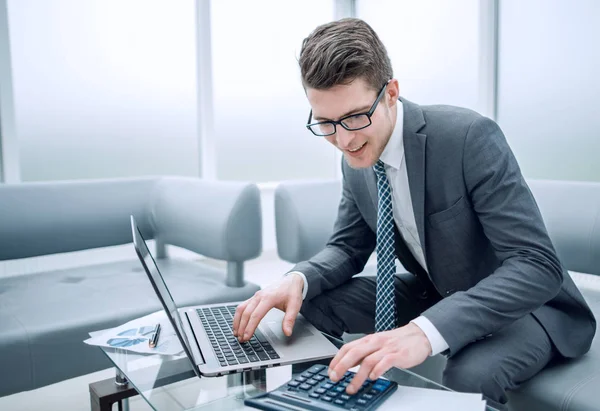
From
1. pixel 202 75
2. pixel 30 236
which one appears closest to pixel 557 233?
pixel 30 236

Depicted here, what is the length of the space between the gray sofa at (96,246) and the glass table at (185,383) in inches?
15.8

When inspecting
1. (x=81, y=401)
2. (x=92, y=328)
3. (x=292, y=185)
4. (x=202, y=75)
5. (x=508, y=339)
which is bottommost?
(x=81, y=401)

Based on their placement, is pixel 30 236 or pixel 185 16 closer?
pixel 30 236

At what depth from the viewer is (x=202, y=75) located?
364 centimetres

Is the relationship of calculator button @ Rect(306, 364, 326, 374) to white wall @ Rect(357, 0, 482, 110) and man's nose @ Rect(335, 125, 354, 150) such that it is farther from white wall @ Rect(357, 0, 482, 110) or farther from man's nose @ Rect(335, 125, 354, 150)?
white wall @ Rect(357, 0, 482, 110)

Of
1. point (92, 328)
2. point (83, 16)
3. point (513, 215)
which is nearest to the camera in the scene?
point (513, 215)

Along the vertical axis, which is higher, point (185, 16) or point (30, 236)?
point (185, 16)

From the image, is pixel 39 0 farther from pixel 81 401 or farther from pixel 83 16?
pixel 81 401

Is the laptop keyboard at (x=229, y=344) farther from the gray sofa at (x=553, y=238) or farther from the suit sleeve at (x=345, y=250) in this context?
the gray sofa at (x=553, y=238)

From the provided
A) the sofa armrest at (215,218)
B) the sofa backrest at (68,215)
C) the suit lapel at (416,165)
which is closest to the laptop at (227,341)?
the suit lapel at (416,165)

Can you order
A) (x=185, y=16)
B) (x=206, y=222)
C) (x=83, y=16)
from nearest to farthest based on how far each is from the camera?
(x=206, y=222)
(x=83, y=16)
(x=185, y=16)

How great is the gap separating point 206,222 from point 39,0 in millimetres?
1898

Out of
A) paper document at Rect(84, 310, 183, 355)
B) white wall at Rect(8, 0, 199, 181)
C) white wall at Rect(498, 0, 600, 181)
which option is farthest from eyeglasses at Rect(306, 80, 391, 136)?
white wall at Rect(8, 0, 199, 181)

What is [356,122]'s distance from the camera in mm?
1122
